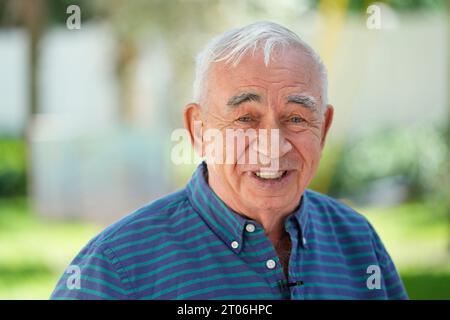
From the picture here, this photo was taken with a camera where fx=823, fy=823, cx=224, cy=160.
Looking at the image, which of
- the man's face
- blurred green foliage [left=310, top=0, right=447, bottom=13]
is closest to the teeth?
the man's face

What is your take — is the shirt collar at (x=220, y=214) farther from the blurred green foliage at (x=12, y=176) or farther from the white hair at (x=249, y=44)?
the blurred green foliage at (x=12, y=176)

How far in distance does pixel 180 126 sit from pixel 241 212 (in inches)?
256

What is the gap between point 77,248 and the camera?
20.0ft

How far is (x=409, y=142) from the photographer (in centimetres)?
829

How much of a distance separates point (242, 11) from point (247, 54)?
23.7 ft

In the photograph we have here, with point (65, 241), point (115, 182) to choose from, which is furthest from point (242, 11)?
point (65, 241)

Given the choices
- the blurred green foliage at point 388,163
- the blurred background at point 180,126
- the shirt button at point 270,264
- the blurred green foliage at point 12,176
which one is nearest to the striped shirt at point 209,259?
the shirt button at point 270,264

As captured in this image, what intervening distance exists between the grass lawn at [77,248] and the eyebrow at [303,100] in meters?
2.91

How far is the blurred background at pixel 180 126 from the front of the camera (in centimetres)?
629

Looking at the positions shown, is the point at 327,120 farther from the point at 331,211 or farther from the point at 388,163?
the point at 388,163

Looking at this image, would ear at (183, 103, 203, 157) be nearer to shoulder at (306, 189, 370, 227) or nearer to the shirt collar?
the shirt collar

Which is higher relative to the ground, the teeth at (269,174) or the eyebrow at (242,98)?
the eyebrow at (242,98)

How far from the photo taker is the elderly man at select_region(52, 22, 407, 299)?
1.67 meters

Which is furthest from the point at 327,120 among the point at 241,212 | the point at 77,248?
the point at 77,248
